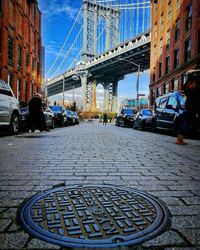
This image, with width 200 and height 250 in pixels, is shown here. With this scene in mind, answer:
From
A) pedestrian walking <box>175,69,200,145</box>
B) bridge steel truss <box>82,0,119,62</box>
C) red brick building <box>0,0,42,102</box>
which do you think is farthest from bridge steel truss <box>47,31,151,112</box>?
pedestrian walking <box>175,69,200,145</box>

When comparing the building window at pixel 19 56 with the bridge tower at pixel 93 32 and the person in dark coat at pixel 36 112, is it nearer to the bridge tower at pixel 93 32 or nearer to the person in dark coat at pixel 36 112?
the person in dark coat at pixel 36 112

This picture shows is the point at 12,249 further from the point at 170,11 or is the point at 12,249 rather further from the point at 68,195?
the point at 170,11

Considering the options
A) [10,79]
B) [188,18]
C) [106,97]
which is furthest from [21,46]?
[106,97]

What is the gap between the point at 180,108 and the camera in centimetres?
1032

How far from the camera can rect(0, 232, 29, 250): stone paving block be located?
57.4 inches

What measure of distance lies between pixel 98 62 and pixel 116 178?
55.9 meters

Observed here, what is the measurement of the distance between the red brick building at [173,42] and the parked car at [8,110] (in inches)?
604

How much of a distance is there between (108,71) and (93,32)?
1104cm

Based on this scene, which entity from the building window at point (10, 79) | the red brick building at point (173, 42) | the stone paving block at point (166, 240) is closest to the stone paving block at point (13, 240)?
the stone paving block at point (166, 240)

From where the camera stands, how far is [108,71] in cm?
6394

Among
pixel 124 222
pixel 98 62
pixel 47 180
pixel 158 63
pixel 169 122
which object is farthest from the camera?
pixel 98 62

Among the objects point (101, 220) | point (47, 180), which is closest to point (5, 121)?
point (47, 180)

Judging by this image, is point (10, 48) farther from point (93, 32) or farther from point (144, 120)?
point (93, 32)

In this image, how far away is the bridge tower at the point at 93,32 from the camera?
64938 millimetres
